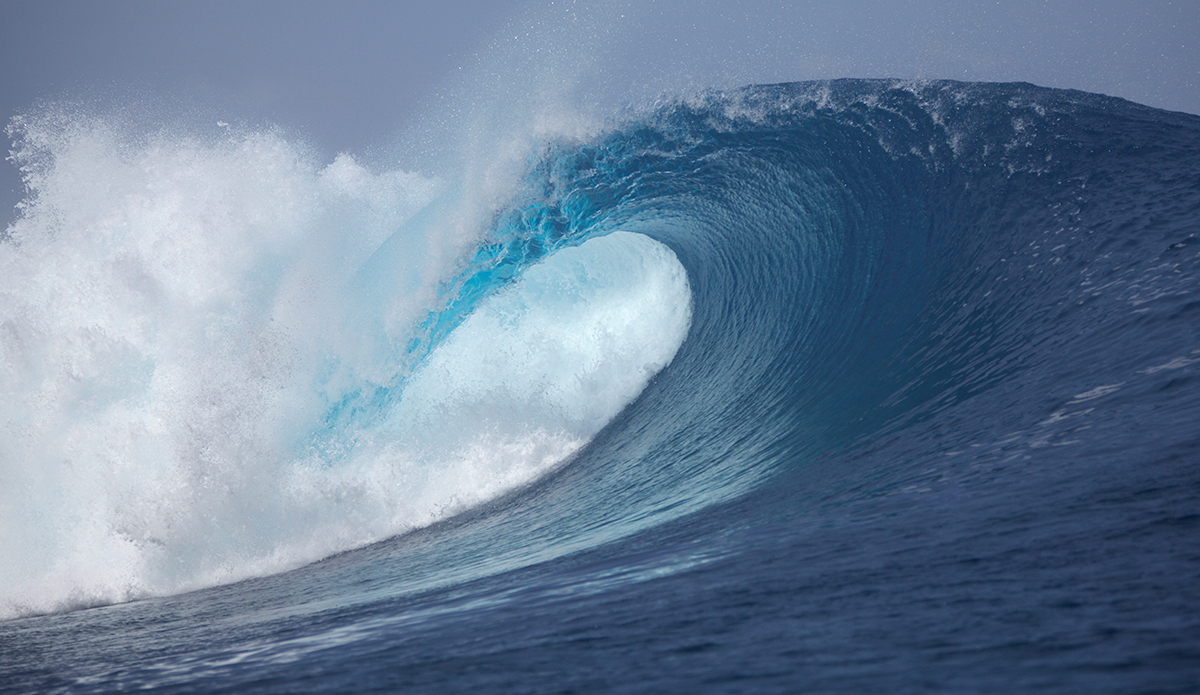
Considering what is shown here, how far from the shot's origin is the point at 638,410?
24.8 feet

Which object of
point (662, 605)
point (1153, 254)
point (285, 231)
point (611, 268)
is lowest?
point (662, 605)

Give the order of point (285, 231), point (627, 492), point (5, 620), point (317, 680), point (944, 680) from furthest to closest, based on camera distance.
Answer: point (285, 231)
point (5, 620)
point (627, 492)
point (317, 680)
point (944, 680)

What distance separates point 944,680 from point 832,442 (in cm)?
295

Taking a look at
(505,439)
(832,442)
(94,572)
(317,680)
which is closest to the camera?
(317,680)

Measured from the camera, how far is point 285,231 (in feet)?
29.8

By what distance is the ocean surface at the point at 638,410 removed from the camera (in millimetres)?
1718

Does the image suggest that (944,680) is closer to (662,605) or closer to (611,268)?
(662,605)

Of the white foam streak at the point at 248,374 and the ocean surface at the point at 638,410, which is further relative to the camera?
the white foam streak at the point at 248,374

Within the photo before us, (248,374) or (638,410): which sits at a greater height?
(248,374)

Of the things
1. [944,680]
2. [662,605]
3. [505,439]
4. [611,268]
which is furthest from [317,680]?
[611,268]

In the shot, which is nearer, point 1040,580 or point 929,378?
point 1040,580

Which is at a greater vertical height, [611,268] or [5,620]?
[611,268]

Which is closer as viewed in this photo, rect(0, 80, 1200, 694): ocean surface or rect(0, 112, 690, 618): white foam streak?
rect(0, 80, 1200, 694): ocean surface

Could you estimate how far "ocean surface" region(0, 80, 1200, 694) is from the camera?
1.72 metres
